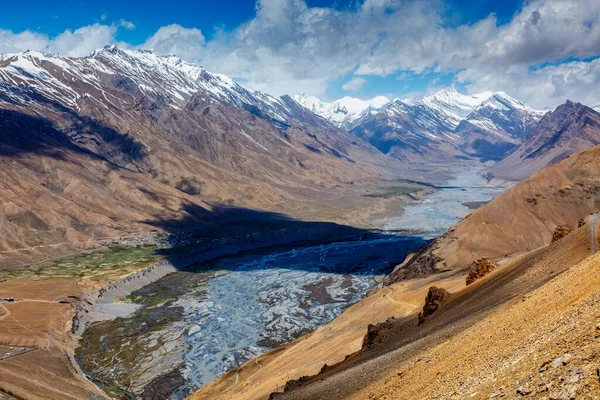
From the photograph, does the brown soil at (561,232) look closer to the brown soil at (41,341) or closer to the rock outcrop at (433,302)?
the rock outcrop at (433,302)

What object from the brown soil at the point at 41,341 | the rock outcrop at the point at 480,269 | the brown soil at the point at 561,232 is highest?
the brown soil at the point at 41,341

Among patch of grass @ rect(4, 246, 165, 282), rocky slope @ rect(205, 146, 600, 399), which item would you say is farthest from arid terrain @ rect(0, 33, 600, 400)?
patch of grass @ rect(4, 246, 165, 282)

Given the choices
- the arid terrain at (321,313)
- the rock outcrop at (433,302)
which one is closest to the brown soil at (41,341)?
the arid terrain at (321,313)

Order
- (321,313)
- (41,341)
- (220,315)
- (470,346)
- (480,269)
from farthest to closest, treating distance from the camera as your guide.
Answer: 1. (220,315)
2. (321,313)
3. (41,341)
4. (480,269)
5. (470,346)

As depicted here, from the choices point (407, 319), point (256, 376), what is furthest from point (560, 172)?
point (256, 376)

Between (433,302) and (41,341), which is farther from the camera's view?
(41,341)

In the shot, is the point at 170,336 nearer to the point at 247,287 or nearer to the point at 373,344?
the point at 247,287

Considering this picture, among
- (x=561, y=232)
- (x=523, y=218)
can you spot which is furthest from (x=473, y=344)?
(x=523, y=218)

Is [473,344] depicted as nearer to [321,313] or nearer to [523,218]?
[321,313]
